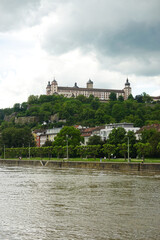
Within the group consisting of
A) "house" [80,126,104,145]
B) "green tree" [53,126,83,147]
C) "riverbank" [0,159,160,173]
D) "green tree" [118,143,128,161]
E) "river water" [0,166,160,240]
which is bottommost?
"river water" [0,166,160,240]

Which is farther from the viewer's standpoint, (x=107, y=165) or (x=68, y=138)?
(x=68, y=138)

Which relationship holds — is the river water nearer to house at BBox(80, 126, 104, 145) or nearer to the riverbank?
the riverbank

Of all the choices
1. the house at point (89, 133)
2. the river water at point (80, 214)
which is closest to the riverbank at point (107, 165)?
the river water at point (80, 214)

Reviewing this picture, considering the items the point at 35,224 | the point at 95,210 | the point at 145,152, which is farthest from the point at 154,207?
the point at 145,152

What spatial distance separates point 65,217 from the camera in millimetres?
22562

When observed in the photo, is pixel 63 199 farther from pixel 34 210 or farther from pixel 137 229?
pixel 137 229

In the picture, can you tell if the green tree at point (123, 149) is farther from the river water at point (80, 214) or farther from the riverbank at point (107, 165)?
the river water at point (80, 214)

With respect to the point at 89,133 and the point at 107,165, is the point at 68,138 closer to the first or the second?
the point at 89,133


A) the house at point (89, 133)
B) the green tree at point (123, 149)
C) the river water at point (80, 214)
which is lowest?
the river water at point (80, 214)

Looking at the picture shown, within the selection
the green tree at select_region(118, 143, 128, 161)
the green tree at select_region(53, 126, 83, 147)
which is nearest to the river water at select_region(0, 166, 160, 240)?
the green tree at select_region(118, 143, 128, 161)

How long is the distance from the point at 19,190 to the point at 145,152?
143 ft

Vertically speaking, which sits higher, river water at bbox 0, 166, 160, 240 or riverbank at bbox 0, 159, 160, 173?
riverbank at bbox 0, 159, 160, 173

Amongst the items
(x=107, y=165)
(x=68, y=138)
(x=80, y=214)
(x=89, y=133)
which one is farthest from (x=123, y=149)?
(x=89, y=133)

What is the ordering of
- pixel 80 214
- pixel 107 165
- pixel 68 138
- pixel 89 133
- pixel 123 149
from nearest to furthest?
pixel 80 214 < pixel 107 165 < pixel 123 149 < pixel 68 138 < pixel 89 133
